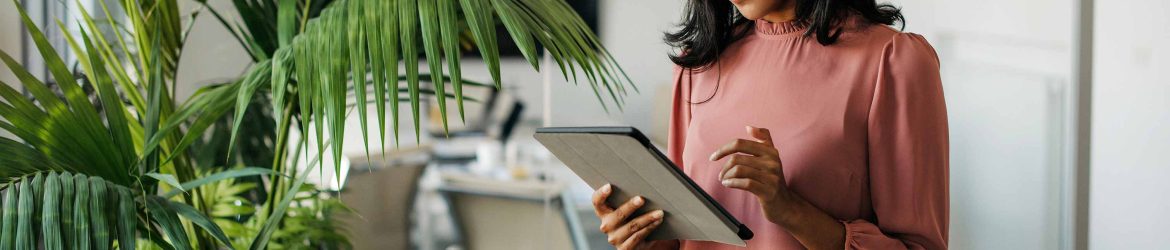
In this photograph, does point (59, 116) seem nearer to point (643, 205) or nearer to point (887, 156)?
point (643, 205)

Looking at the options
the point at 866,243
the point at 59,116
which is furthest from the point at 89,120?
the point at 866,243

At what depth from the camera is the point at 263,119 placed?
214 cm

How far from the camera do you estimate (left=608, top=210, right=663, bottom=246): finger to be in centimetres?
113

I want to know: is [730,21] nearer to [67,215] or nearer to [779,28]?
[779,28]

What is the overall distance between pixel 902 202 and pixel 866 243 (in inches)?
2.5

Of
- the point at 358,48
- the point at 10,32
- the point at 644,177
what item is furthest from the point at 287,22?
the point at 10,32

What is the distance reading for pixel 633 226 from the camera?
3.77ft

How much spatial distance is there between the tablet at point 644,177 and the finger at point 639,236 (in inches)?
0.4

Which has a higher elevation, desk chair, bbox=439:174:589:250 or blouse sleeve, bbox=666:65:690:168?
blouse sleeve, bbox=666:65:690:168

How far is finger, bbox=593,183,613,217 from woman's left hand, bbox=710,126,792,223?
0.17 meters

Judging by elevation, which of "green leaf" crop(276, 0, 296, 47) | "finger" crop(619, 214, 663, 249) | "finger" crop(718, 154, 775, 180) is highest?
"green leaf" crop(276, 0, 296, 47)

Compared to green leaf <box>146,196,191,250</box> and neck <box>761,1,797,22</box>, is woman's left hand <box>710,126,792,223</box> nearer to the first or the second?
neck <box>761,1,797,22</box>

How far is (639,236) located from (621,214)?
0.11 feet

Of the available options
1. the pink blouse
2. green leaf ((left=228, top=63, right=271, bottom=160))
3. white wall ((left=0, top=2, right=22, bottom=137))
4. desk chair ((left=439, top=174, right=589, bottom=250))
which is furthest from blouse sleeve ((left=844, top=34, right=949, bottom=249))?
white wall ((left=0, top=2, right=22, bottom=137))
